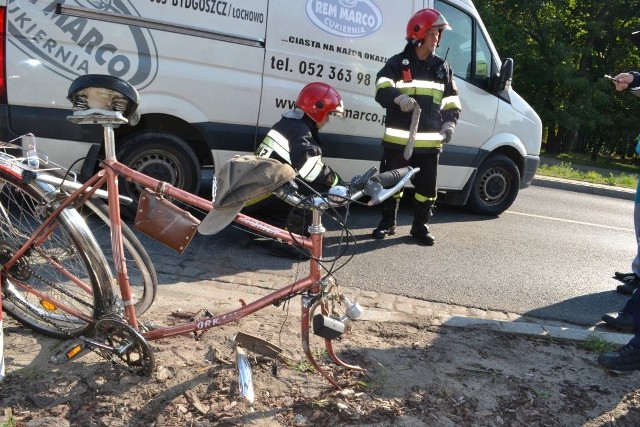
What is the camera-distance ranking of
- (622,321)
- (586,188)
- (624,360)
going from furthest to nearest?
1. (586,188)
2. (622,321)
3. (624,360)

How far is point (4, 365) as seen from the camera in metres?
2.87

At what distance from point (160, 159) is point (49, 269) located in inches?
83.1

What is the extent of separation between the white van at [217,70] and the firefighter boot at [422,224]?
681 mm

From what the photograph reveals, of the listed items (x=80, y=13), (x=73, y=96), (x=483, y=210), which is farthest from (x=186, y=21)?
(x=483, y=210)

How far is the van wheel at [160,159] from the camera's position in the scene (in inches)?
193

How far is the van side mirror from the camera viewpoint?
241 inches

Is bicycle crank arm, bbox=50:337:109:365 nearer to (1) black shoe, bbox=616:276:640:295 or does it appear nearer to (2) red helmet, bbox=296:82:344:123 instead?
(2) red helmet, bbox=296:82:344:123

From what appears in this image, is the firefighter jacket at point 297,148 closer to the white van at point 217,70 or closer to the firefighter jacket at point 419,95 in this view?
the white van at point 217,70

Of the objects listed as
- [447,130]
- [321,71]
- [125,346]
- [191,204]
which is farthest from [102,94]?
[447,130]

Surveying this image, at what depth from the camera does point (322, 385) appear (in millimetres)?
2988

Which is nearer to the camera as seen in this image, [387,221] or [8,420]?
[8,420]

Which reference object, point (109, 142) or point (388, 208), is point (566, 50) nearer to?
point (388, 208)

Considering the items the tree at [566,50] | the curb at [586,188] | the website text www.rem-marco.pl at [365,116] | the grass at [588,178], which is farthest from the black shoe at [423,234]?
the tree at [566,50]

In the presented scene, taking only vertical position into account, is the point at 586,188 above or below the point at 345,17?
below
